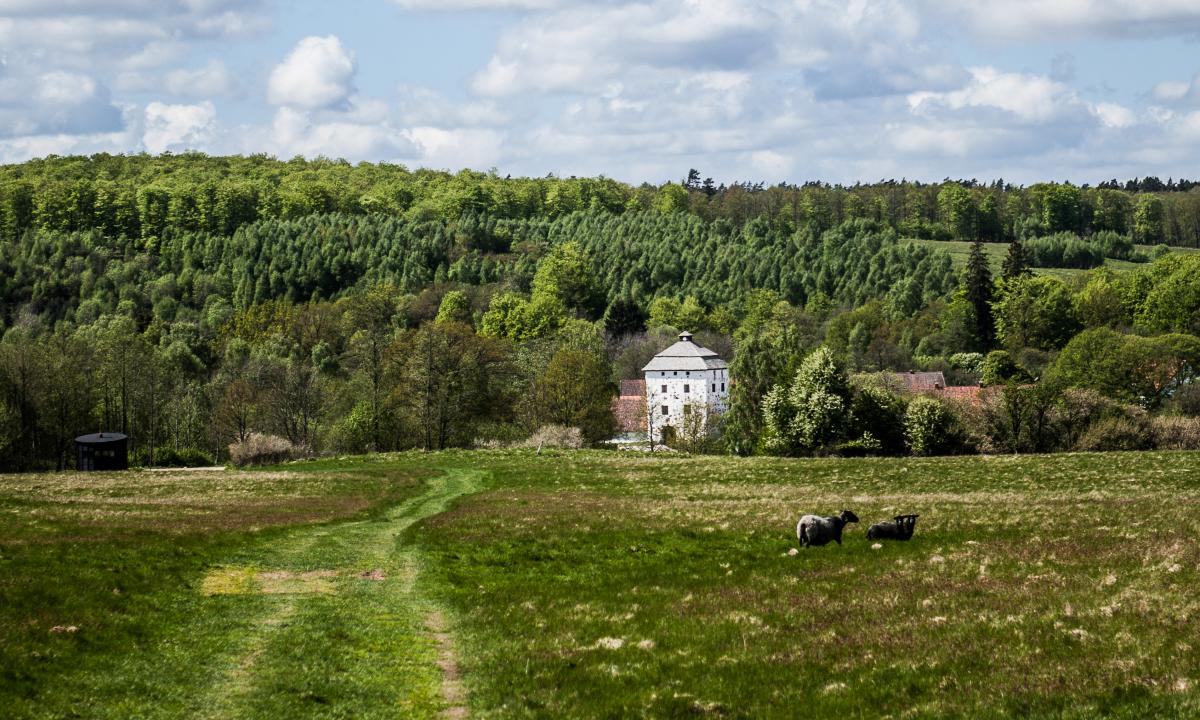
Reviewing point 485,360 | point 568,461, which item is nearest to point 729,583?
point 568,461

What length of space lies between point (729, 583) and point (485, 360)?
97.0 m

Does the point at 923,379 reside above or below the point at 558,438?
above

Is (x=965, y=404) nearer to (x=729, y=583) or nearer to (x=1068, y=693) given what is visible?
(x=729, y=583)

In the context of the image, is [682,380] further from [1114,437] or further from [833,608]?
[833,608]

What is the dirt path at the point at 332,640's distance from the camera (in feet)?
58.2

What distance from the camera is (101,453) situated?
89625mm

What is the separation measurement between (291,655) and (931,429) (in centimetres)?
7616

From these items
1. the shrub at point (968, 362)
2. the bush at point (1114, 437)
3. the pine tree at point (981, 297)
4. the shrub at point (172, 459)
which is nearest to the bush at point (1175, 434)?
the bush at point (1114, 437)

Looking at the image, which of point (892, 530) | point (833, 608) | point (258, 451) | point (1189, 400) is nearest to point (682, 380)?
point (1189, 400)

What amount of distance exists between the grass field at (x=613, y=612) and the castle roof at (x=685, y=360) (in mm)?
104853

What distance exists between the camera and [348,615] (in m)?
Answer: 24.4

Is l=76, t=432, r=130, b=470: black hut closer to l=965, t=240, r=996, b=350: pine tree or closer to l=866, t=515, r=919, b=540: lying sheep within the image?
l=866, t=515, r=919, b=540: lying sheep

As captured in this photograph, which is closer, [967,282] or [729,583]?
[729,583]

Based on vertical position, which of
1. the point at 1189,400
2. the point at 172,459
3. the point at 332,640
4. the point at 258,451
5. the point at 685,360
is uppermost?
the point at 685,360
